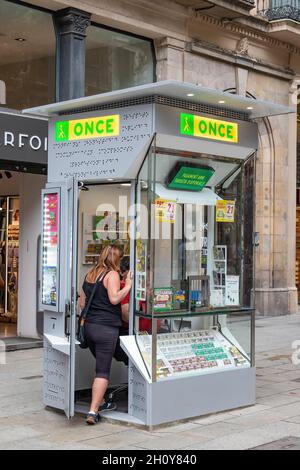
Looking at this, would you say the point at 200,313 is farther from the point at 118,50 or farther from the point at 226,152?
the point at 118,50

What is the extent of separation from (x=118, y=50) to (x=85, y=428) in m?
9.19

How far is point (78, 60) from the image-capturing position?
43.6 feet

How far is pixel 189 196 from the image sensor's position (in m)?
8.26

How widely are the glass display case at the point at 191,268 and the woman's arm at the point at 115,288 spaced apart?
0.64ft

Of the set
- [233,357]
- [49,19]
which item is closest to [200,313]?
[233,357]

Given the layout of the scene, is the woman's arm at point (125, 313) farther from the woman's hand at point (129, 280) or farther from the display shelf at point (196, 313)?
the woman's hand at point (129, 280)

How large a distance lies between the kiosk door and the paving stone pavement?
353mm

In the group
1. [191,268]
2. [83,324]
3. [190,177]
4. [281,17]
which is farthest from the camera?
[281,17]

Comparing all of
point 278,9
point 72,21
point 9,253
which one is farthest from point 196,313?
point 278,9

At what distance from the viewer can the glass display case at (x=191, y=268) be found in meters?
7.59

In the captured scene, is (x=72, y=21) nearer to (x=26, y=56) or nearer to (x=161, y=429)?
(x=26, y=56)

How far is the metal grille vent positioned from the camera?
24.1 feet

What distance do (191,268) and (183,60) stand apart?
8177 millimetres

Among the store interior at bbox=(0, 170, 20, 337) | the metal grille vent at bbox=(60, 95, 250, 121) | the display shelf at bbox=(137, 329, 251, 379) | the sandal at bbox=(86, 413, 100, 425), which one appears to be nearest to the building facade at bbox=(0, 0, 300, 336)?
the store interior at bbox=(0, 170, 20, 337)
